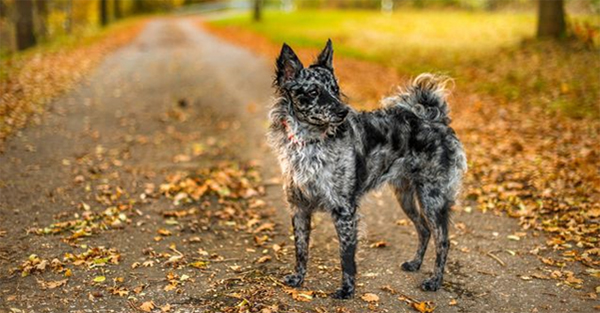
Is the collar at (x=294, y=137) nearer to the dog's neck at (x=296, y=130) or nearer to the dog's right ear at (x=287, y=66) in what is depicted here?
the dog's neck at (x=296, y=130)

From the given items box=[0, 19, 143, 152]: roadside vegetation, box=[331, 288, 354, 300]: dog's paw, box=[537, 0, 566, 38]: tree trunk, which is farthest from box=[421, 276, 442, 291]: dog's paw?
box=[537, 0, 566, 38]: tree trunk

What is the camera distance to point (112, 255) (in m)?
7.13

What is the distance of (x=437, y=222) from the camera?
6.60 m

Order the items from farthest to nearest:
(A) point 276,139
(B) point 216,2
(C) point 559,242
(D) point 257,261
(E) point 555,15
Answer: (B) point 216,2
(E) point 555,15
(C) point 559,242
(D) point 257,261
(A) point 276,139

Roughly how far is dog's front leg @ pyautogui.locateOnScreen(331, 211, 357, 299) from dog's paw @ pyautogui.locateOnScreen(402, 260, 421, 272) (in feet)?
3.76

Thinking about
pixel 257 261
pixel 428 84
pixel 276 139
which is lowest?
pixel 257 261

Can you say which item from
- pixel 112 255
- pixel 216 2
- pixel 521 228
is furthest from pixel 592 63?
pixel 216 2

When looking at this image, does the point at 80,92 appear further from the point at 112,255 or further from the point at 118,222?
the point at 112,255

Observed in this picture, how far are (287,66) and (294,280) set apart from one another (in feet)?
8.41

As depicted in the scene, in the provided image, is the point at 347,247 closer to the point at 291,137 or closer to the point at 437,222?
the point at 437,222

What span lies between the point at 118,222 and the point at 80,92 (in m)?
9.94

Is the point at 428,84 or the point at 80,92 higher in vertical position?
the point at 428,84

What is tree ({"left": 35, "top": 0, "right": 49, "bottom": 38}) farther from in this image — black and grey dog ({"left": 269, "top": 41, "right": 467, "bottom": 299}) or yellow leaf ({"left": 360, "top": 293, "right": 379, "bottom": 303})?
yellow leaf ({"left": 360, "top": 293, "right": 379, "bottom": 303})

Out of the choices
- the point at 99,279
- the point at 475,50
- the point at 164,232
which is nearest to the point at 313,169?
the point at 99,279
